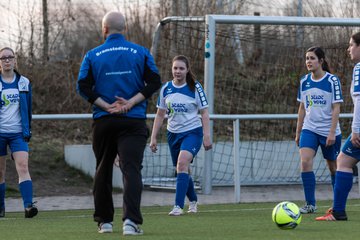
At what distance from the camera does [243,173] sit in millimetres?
16125

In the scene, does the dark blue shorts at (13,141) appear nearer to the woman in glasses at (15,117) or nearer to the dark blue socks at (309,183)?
the woman in glasses at (15,117)

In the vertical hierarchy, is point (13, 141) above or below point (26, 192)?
above

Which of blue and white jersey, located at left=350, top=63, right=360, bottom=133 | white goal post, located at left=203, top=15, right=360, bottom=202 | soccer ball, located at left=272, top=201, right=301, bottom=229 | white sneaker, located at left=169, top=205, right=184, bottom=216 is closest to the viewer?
soccer ball, located at left=272, top=201, right=301, bottom=229

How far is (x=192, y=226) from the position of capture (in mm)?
9430

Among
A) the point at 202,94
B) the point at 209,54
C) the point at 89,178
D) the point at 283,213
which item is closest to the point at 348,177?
the point at 283,213

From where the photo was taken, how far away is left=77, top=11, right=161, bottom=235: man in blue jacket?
8.14m

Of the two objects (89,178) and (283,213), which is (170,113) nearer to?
(283,213)

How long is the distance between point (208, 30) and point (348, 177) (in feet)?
19.9

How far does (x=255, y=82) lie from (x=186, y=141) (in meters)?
6.67

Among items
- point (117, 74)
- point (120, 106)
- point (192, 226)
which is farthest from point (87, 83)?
point (192, 226)

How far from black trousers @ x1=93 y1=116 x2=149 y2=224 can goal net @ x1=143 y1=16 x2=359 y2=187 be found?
7.24m

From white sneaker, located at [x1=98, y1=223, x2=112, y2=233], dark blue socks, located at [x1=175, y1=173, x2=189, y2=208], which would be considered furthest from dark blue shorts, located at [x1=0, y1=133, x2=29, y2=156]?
white sneaker, located at [x1=98, y1=223, x2=112, y2=233]

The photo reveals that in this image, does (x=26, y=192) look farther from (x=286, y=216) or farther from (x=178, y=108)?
(x=286, y=216)

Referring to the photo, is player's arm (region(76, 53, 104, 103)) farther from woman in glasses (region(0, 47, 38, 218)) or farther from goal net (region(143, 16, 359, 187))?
goal net (region(143, 16, 359, 187))
